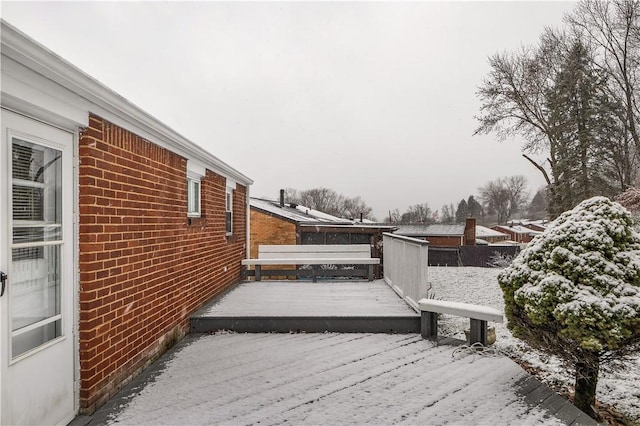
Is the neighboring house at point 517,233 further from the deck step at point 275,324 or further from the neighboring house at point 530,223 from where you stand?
the deck step at point 275,324

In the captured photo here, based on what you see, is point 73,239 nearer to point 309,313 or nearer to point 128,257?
point 128,257

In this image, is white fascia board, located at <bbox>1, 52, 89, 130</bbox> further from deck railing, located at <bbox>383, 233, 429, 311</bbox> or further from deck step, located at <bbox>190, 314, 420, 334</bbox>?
deck railing, located at <bbox>383, 233, 429, 311</bbox>

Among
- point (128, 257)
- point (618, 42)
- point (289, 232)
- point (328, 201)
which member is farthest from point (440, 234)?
point (128, 257)

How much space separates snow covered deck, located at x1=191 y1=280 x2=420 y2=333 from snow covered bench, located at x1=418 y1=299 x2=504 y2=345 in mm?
183

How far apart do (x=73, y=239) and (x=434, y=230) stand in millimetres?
33083

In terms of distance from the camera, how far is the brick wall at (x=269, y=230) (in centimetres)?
1384

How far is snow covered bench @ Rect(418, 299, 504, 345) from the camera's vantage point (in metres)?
3.73

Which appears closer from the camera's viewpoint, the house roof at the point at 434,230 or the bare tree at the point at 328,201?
the house roof at the point at 434,230

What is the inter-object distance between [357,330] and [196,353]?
1.97 meters

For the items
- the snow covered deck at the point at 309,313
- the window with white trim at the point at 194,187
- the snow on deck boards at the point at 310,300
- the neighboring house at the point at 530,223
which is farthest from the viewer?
the neighboring house at the point at 530,223

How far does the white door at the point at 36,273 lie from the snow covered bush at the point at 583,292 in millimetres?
3582

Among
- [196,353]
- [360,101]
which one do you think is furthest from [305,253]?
[360,101]

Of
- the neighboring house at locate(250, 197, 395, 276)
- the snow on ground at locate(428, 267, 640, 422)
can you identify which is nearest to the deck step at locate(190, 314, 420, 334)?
the snow on ground at locate(428, 267, 640, 422)

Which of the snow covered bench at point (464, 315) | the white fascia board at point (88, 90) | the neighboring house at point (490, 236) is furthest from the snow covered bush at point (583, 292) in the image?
the neighboring house at point (490, 236)
